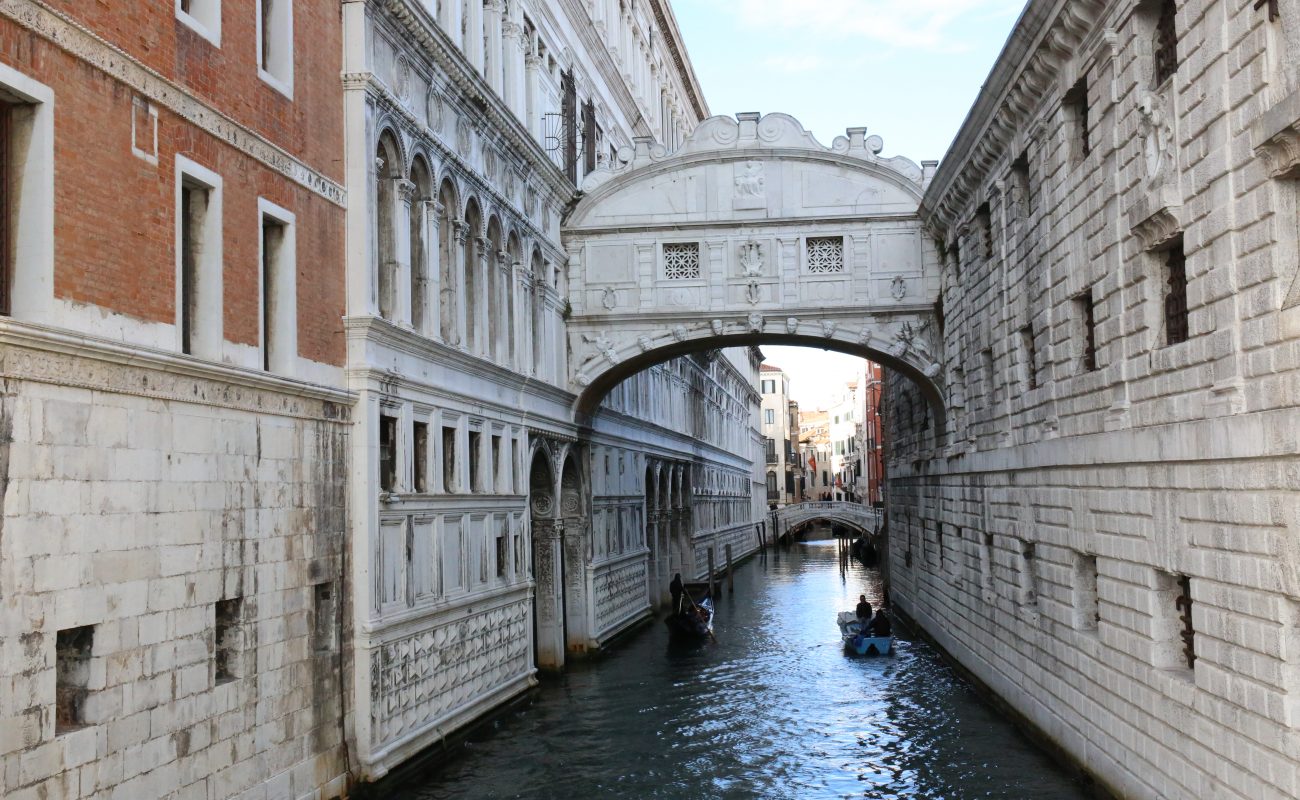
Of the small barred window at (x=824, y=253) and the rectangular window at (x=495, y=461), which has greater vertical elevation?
the small barred window at (x=824, y=253)

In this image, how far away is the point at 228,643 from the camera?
1102cm

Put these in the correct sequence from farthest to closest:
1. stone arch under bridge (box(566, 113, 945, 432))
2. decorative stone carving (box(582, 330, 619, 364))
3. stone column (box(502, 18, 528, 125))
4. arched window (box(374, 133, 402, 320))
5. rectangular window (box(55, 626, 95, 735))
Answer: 1. decorative stone carving (box(582, 330, 619, 364))
2. stone arch under bridge (box(566, 113, 945, 432))
3. stone column (box(502, 18, 528, 125))
4. arched window (box(374, 133, 402, 320))
5. rectangular window (box(55, 626, 95, 735))

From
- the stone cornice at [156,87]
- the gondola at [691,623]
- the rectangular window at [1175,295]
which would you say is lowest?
the gondola at [691,623]

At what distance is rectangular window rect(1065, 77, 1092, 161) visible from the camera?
13586 millimetres

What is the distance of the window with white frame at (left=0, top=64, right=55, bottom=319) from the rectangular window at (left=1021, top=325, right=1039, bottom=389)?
37.2 feet

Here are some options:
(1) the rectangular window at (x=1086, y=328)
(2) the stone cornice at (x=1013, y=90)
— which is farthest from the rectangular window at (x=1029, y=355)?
(2) the stone cornice at (x=1013, y=90)

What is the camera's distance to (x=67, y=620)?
28.3 ft

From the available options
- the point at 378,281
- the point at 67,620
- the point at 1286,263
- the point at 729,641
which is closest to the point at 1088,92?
the point at 1286,263

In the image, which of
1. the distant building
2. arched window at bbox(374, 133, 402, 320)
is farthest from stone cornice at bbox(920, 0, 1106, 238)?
the distant building

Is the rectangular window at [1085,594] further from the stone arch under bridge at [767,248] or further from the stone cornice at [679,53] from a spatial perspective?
the stone cornice at [679,53]

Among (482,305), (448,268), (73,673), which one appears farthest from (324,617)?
(482,305)

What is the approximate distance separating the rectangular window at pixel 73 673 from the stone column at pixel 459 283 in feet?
27.7

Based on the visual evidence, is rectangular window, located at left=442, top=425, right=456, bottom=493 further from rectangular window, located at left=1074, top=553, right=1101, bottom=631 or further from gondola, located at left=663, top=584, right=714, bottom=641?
gondola, located at left=663, top=584, right=714, bottom=641

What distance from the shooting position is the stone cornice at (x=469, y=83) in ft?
48.8
